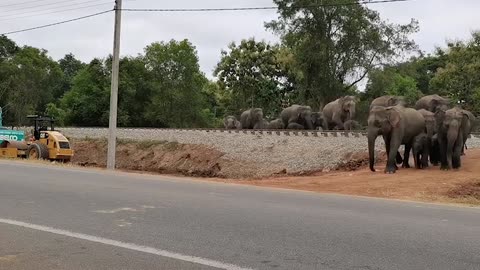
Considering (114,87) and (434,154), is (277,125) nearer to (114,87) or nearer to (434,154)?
(114,87)

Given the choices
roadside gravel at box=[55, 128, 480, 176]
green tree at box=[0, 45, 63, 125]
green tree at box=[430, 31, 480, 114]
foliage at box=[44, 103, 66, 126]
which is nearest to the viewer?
roadside gravel at box=[55, 128, 480, 176]

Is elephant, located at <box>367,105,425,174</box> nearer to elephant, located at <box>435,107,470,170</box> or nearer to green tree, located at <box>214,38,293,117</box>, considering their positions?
elephant, located at <box>435,107,470,170</box>

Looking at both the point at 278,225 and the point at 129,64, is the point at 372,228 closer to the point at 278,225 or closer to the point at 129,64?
the point at 278,225

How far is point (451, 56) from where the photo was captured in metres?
45.3

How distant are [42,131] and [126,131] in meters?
11.2

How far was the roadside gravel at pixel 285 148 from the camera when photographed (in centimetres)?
2492

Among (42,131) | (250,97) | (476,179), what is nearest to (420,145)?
(476,179)

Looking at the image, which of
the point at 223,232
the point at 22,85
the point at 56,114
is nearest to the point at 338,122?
the point at 223,232

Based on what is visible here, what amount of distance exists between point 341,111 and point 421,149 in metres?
11.4

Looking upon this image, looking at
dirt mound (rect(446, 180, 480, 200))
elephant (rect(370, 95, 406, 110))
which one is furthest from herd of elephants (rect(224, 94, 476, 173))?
dirt mound (rect(446, 180, 480, 200))

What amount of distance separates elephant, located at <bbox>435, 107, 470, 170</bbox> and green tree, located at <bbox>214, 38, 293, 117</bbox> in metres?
42.9

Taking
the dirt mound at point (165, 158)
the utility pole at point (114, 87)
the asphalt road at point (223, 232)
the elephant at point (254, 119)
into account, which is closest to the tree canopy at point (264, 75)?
the elephant at point (254, 119)

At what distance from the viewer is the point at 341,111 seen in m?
31.8

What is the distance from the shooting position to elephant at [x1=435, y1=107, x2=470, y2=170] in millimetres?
19328
